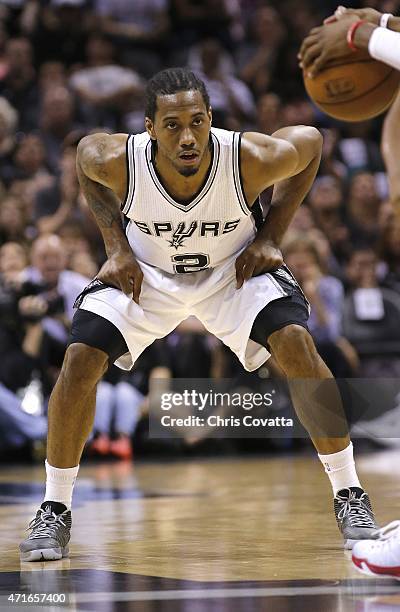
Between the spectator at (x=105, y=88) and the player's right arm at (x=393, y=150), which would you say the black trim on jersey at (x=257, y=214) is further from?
the spectator at (x=105, y=88)

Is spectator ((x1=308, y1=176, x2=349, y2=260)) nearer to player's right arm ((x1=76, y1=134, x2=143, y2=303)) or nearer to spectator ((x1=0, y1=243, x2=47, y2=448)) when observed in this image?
spectator ((x1=0, y1=243, x2=47, y2=448))

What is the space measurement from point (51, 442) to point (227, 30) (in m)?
7.04

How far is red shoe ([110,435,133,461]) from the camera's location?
7.50 metres

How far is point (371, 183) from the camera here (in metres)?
8.86

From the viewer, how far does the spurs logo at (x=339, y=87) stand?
3.66m

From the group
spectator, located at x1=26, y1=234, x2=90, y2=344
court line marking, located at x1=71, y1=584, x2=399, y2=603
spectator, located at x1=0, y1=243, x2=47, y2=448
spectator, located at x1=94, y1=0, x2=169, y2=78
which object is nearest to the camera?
court line marking, located at x1=71, y1=584, x2=399, y2=603

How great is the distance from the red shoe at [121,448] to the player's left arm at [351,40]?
435 centimetres

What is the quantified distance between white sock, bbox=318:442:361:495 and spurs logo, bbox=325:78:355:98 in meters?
1.24

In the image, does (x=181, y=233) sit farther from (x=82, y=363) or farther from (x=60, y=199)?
(x=60, y=199)

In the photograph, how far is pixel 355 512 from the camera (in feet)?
12.6

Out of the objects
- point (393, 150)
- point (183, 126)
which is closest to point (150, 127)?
point (183, 126)

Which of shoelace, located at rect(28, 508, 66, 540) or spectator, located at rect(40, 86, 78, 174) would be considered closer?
shoelace, located at rect(28, 508, 66, 540)

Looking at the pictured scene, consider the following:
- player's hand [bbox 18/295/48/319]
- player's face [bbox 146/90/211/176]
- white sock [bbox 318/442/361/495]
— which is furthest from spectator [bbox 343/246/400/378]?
player's face [bbox 146/90/211/176]

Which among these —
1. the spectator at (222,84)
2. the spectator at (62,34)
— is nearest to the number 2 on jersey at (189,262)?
the spectator at (222,84)
